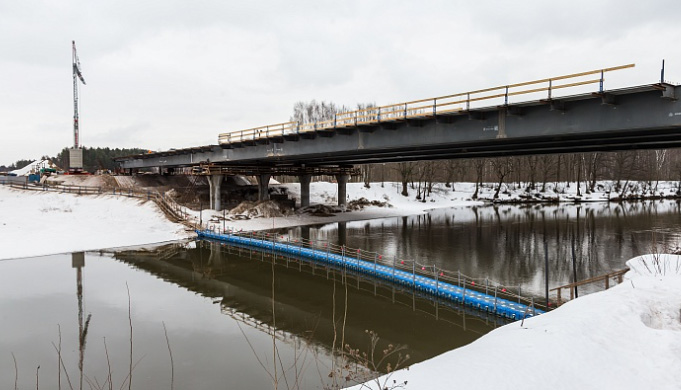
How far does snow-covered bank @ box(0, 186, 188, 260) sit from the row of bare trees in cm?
4880

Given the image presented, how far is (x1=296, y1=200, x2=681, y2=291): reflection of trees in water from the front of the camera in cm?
2303

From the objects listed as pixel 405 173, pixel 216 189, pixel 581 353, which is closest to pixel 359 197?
pixel 405 173

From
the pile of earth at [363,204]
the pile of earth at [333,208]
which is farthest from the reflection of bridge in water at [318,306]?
the pile of earth at [363,204]

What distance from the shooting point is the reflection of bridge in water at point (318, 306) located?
1388 centimetres

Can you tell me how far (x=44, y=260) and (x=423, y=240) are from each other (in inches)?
1201

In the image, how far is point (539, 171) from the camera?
96125 millimetres

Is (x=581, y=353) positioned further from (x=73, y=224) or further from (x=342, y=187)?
(x=342, y=187)

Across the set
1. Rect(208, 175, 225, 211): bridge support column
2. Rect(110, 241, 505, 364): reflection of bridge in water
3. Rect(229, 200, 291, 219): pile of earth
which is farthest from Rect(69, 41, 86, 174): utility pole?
Rect(110, 241, 505, 364): reflection of bridge in water

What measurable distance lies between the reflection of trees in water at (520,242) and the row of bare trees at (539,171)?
33.5 m

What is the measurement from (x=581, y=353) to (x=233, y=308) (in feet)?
45.3

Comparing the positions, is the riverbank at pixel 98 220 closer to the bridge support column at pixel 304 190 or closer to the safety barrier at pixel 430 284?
the bridge support column at pixel 304 190

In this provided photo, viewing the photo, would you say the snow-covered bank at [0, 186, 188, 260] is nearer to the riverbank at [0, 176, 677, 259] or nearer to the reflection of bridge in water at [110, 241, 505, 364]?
the riverbank at [0, 176, 677, 259]

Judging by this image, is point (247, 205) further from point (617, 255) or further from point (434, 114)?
point (617, 255)

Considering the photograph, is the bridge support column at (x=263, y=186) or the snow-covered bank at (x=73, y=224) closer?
the snow-covered bank at (x=73, y=224)
